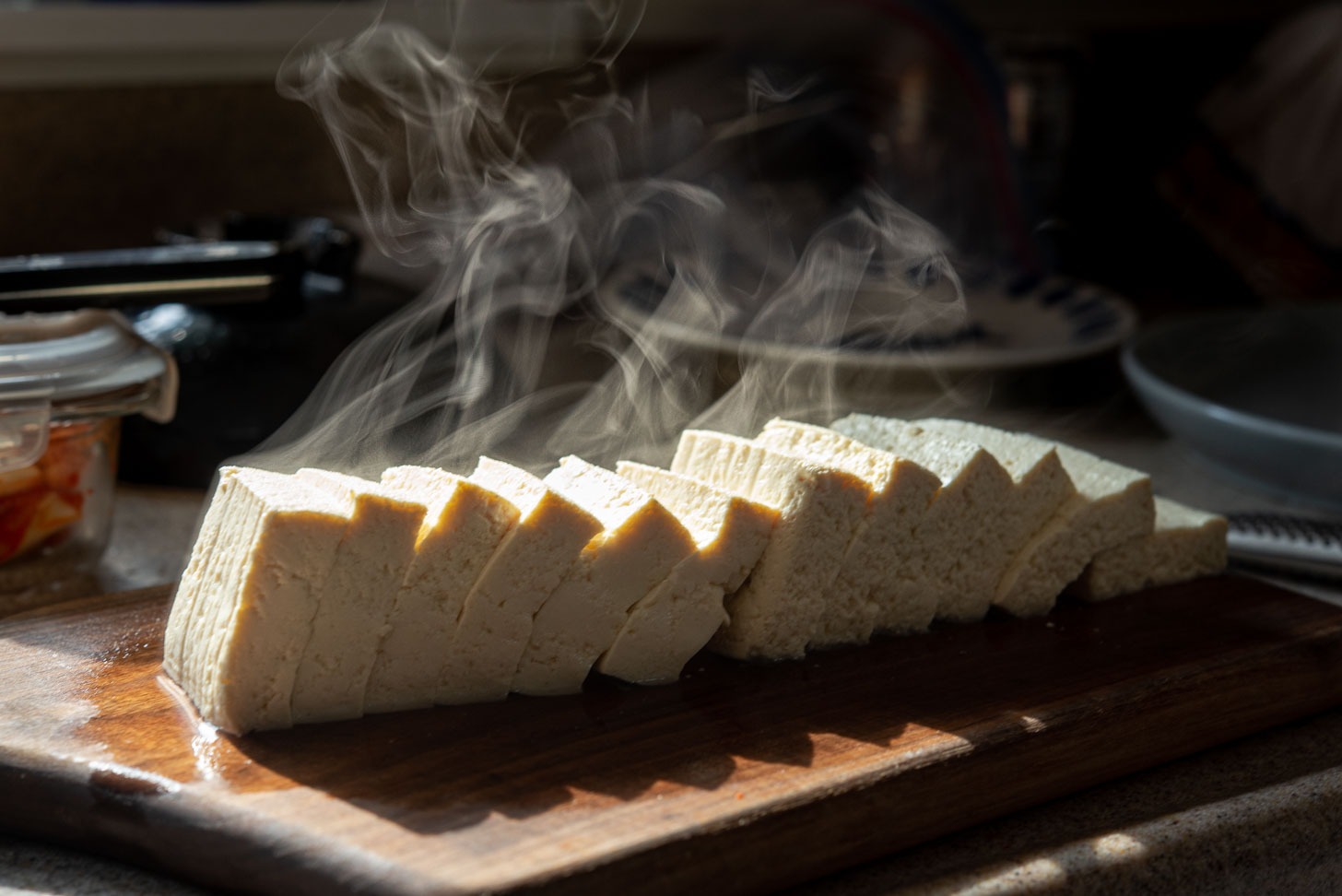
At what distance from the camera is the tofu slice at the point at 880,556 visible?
1.40 meters

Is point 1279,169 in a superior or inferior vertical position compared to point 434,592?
superior

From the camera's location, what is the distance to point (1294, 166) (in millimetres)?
3451

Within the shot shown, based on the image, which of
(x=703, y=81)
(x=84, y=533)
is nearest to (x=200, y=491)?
(x=84, y=533)

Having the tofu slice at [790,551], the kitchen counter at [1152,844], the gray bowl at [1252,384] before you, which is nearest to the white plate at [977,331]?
the gray bowl at [1252,384]

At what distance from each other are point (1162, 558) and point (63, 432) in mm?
1357

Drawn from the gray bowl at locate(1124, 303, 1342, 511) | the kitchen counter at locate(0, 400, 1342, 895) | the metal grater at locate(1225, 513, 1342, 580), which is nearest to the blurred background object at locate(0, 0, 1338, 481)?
the gray bowl at locate(1124, 303, 1342, 511)

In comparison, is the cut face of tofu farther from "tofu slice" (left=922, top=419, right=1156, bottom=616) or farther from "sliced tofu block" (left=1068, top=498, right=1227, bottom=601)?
"sliced tofu block" (left=1068, top=498, right=1227, bottom=601)

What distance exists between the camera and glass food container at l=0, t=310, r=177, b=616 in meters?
1.49

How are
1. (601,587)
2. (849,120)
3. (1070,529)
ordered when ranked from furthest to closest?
(849,120)
(1070,529)
(601,587)

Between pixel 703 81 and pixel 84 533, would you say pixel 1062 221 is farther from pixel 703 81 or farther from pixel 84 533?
pixel 84 533

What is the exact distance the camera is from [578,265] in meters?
2.87

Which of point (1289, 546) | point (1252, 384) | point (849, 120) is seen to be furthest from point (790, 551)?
point (849, 120)

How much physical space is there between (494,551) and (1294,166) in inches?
117

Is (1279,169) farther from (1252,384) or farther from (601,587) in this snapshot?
(601,587)
